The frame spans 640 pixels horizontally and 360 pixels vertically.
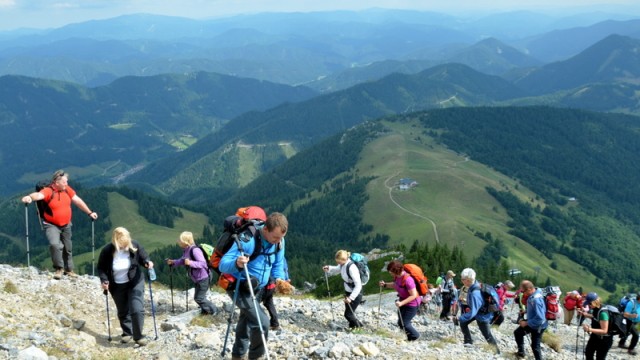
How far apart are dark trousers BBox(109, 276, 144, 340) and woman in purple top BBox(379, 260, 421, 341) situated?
8.48 metres

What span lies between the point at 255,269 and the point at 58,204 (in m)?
11.7

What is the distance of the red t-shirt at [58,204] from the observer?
62.8 ft

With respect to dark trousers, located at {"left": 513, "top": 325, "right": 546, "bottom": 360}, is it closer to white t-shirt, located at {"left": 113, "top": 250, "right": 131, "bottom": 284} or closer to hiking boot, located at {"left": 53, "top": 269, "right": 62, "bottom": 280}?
white t-shirt, located at {"left": 113, "top": 250, "right": 131, "bottom": 284}

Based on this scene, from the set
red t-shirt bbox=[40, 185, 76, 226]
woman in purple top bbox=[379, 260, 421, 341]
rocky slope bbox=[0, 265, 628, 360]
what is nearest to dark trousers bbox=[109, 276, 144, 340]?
rocky slope bbox=[0, 265, 628, 360]

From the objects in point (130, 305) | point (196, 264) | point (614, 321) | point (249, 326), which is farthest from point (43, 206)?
point (614, 321)

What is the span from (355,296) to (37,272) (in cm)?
1494

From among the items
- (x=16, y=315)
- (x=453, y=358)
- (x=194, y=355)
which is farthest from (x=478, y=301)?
(x=16, y=315)

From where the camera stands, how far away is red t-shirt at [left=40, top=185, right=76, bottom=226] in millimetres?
19139

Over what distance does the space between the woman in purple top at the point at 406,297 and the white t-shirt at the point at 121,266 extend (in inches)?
348

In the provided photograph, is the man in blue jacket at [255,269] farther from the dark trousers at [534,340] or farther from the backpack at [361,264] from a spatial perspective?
the dark trousers at [534,340]

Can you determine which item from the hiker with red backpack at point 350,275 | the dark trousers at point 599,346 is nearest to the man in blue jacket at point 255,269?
the hiker with red backpack at point 350,275

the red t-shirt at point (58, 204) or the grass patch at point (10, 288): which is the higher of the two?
the red t-shirt at point (58, 204)

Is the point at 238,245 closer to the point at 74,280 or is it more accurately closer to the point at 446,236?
the point at 74,280

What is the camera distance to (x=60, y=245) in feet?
65.0
